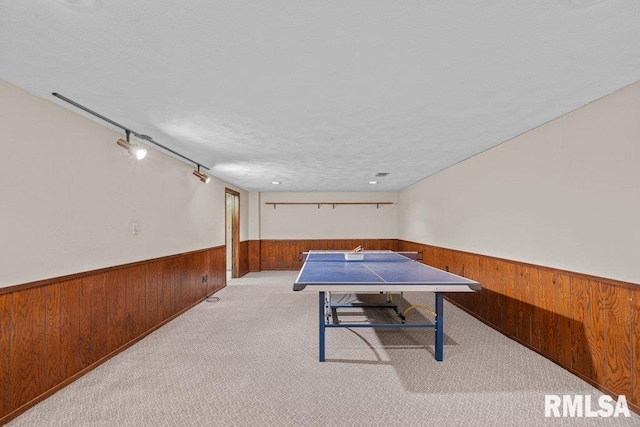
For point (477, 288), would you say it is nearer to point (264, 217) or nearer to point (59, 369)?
point (59, 369)

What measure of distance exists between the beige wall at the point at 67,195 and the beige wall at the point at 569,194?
440 centimetres

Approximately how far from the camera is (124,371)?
277 centimetres

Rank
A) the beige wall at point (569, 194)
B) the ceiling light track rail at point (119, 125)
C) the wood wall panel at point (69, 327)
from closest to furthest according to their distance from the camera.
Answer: the beige wall at point (569, 194), the ceiling light track rail at point (119, 125), the wood wall panel at point (69, 327)

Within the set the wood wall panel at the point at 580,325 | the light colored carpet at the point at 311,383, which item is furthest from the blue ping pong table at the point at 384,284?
the wood wall panel at the point at 580,325

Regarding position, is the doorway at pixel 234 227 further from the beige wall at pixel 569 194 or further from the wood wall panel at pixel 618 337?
the wood wall panel at pixel 618 337

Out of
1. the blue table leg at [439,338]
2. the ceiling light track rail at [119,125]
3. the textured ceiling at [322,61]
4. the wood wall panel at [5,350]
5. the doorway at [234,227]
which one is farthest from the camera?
the doorway at [234,227]

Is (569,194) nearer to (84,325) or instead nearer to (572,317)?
(572,317)

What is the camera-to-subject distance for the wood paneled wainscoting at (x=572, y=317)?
2223 millimetres

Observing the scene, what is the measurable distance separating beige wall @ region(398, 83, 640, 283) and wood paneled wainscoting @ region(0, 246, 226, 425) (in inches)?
173

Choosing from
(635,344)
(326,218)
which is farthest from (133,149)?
(326,218)

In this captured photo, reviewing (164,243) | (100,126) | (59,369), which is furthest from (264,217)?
(59,369)

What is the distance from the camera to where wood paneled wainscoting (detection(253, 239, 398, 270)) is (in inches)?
343

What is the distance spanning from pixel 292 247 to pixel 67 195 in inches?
251

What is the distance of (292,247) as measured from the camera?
344 inches
